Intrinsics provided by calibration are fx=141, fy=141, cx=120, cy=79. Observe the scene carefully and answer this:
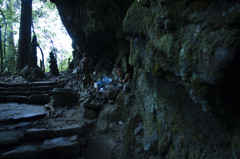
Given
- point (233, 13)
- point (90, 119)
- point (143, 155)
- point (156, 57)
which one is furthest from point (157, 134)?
point (90, 119)

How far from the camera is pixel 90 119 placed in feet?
12.7

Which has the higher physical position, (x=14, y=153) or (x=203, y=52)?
(x=203, y=52)

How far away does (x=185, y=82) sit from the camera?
1.37 m

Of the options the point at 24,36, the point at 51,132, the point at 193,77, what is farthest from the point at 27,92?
the point at 24,36

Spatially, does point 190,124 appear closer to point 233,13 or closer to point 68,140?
point 233,13

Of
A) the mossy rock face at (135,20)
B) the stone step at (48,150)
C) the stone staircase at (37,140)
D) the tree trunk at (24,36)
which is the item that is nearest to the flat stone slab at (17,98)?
the stone staircase at (37,140)

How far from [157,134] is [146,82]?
0.84 metres

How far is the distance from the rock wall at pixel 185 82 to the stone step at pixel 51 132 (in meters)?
0.85

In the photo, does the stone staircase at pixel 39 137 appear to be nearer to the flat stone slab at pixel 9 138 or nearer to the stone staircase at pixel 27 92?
the flat stone slab at pixel 9 138

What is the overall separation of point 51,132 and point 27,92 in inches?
158

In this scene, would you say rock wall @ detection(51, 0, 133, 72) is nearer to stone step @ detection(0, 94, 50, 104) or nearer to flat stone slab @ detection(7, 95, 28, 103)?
stone step @ detection(0, 94, 50, 104)

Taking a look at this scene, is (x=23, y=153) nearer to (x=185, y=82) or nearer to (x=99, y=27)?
(x=185, y=82)

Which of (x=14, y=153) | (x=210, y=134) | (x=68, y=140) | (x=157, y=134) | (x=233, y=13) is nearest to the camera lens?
(x=233, y=13)

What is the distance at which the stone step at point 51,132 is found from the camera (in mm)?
3104
